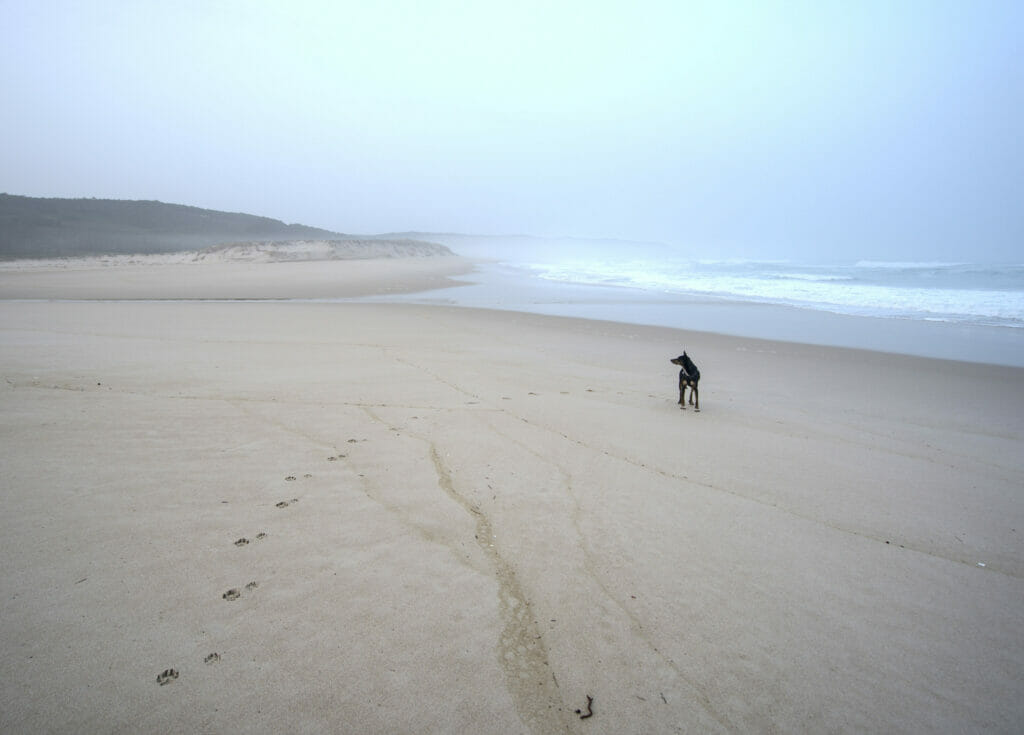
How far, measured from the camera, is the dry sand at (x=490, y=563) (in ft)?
6.18

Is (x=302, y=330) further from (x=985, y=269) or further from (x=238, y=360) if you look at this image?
(x=985, y=269)

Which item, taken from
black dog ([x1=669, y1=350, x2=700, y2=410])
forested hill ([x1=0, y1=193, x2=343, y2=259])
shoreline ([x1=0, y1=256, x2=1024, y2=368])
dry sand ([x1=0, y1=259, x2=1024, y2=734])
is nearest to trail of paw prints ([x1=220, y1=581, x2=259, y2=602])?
dry sand ([x1=0, y1=259, x2=1024, y2=734])

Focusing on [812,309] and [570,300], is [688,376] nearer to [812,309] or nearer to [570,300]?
[570,300]

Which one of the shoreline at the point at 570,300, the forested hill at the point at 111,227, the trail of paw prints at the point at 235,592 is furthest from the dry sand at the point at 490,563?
the forested hill at the point at 111,227

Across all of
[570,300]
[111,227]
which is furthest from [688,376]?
[111,227]

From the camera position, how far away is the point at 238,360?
7297 mm

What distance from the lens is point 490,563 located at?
2.64 m

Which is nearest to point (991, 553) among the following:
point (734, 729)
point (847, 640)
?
point (847, 640)

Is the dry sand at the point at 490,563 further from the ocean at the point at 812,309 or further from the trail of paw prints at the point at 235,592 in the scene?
the ocean at the point at 812,309

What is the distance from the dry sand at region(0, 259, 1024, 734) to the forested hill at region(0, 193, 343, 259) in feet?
143

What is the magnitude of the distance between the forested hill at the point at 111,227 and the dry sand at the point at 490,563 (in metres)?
43.5

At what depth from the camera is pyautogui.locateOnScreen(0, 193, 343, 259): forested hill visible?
1625 inches

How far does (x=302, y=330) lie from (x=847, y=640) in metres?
10.8

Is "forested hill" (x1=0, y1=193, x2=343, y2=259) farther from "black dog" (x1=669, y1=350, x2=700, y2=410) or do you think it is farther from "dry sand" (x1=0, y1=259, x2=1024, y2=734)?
"black dog" (x1=669, y1=350, x2=700, y2=410)
